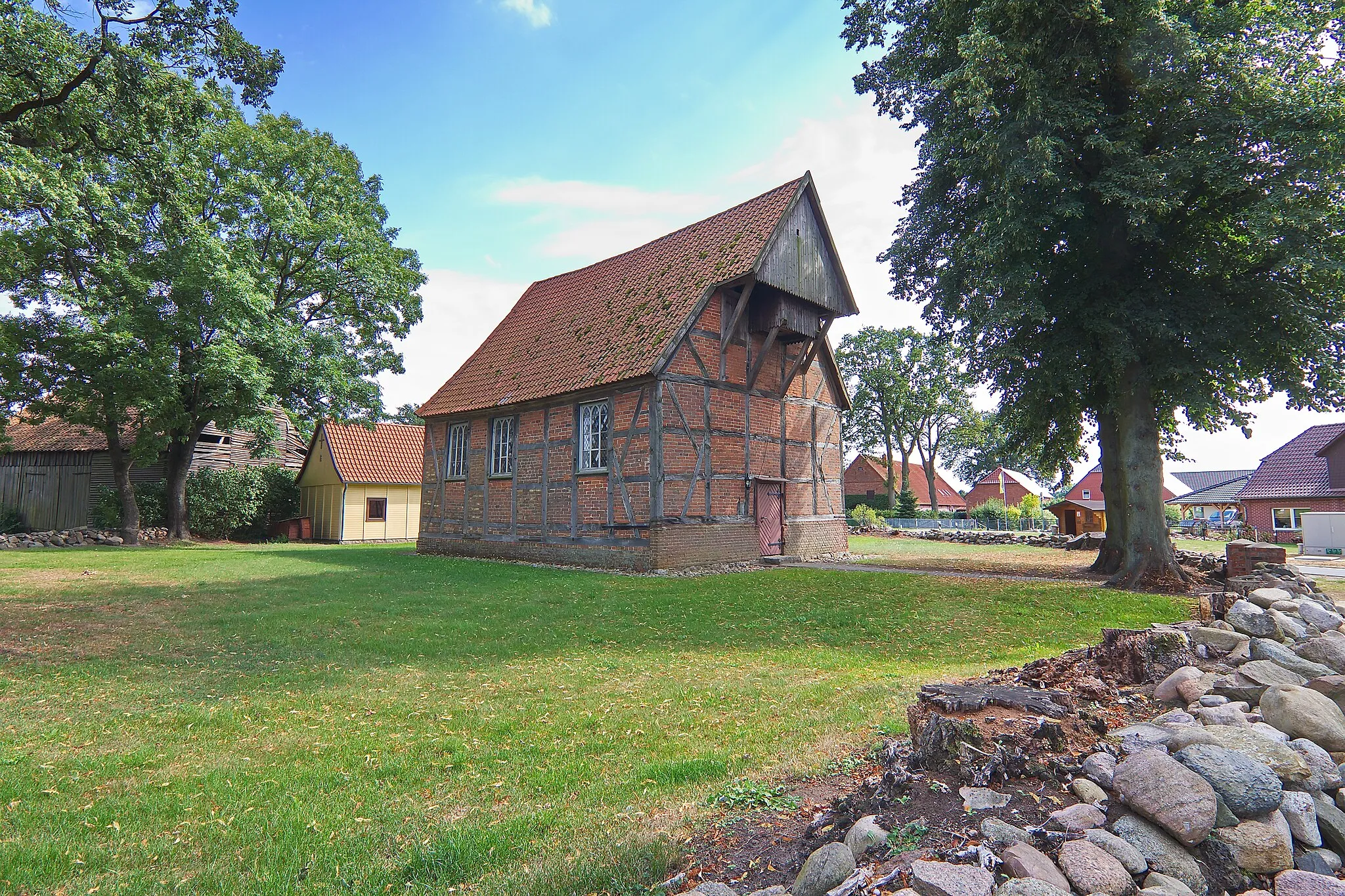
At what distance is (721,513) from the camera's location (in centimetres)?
1745

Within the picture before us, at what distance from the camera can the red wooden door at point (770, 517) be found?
61.1ft

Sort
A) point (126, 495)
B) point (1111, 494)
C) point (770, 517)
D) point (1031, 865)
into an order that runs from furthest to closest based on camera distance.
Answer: point (126, 495) → point (770, 517) → point (1111, 494) → point (1031, 865)

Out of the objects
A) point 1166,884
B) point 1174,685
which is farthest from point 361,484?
point 1166,884

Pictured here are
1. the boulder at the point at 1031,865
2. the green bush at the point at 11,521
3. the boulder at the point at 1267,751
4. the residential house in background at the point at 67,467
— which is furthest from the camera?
the residential house in background at the point at 67,467

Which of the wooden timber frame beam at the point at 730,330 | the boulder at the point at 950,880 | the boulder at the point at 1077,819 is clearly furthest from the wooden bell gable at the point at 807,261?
the boulder at the point at 950,880

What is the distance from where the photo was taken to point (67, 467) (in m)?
30.0

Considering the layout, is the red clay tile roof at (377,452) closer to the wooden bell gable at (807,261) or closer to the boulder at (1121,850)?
the wooden bell gable at (807,261)

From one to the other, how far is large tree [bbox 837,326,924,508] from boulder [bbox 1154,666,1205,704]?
163 feet

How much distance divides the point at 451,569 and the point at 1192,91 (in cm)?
1807

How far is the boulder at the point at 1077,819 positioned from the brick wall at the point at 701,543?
1317 cm

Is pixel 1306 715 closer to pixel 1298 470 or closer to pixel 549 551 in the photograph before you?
pixel 549 551

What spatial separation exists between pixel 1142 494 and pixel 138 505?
34.1m

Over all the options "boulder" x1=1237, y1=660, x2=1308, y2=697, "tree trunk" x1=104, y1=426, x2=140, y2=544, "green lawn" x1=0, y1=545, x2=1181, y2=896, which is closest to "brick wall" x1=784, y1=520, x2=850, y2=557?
"green lawn" x1=0, y1=545, x2=1181, y2=896

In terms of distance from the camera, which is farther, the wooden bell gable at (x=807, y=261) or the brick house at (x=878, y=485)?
the brick house at (x=878, y=485)
